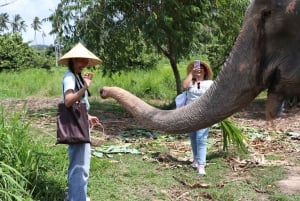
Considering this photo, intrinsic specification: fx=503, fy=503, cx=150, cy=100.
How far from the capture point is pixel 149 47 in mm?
11875

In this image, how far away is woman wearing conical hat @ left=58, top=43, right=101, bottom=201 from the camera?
4.06 metres

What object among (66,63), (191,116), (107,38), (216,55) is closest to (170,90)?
(216,55)

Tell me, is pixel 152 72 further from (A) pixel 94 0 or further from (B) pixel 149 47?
(A) pixel 94 0

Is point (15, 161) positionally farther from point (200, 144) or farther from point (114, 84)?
point (114, 84)

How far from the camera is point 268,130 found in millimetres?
9500

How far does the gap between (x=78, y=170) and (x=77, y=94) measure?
2.33 ft

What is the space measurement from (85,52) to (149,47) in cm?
778

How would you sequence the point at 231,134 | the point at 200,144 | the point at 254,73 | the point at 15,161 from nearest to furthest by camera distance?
1. the point at 254,73
2. the point at 15,161
3. the point at 200,144
4. the point at 231,134

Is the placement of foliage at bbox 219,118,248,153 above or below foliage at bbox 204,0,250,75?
below

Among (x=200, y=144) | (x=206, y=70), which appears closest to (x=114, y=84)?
(x=200, y=144)

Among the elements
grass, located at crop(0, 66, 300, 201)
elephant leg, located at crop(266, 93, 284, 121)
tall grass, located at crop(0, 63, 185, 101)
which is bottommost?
grass, located at crop(0, 66, 300, 201)

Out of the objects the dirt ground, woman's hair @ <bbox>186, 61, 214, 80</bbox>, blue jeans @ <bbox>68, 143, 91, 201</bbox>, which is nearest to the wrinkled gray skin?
blue jeans @ <bbox>68, 143, 91, 201</bbox>

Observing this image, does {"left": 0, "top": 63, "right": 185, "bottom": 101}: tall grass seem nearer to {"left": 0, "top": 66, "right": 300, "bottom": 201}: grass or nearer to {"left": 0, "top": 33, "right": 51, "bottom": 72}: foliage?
{"left": 0, "top": 33, "right": 51, "bottom": 72}: foliage

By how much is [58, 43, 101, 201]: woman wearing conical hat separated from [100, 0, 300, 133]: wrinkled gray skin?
63.8 inches
